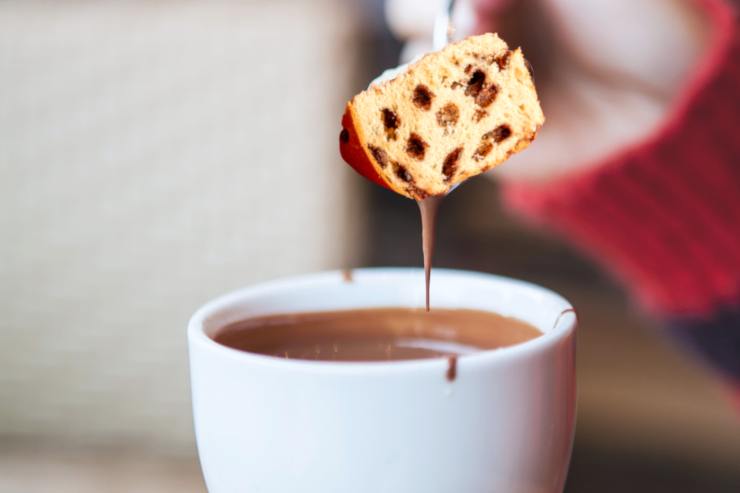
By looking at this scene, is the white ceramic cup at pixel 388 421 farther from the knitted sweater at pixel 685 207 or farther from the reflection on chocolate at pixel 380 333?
the knitted sweater at pixel 685 207

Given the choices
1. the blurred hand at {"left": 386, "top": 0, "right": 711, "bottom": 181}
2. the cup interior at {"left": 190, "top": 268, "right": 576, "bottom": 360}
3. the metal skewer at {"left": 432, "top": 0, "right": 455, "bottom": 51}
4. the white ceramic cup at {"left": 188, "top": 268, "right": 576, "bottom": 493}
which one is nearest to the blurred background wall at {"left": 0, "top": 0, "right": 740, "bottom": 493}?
the blurred hand at {"left": 386, "top": 0, "right": 711, "bottom": 181}

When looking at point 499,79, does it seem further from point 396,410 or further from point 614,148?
point 614,148

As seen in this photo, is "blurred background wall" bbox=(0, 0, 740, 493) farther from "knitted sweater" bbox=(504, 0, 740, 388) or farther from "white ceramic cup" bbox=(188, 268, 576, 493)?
"white ceramic cup" bbox=(188, 268, 576, 493)

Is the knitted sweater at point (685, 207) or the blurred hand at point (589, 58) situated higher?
the blurred hand at point (589, 58)

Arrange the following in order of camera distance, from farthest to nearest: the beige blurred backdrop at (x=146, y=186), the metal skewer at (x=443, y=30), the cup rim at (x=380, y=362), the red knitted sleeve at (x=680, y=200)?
the beige blurred backdrop at (x=146, y=186) → the red knitted sleeve at (x=680, y=200) → the metal skewer at (x=443, y=30) → the cup rim at (x=380, y=362)

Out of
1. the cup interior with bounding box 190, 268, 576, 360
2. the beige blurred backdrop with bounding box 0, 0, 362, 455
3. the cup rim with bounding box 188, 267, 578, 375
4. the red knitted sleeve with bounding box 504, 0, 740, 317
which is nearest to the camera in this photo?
the cup rim with bounding box 188, 267, 578, 375

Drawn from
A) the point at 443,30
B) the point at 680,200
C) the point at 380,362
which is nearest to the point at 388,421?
the point at 380,362

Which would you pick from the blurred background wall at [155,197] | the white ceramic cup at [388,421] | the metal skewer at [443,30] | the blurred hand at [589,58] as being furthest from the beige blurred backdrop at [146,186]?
the white ceramic cup at [388,421]
